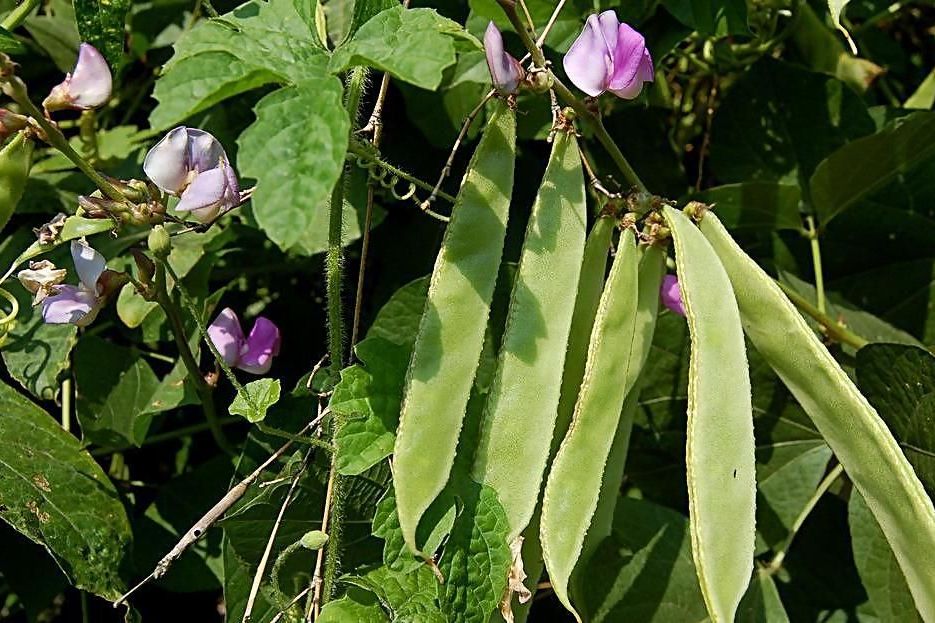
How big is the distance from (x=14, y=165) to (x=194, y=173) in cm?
A: 17

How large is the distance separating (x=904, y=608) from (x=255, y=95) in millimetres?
1131

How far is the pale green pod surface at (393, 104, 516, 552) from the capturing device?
927 mm

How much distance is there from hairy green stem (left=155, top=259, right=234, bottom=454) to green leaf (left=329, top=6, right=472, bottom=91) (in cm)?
31

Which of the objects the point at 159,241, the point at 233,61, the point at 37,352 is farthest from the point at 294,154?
the point at 37,352

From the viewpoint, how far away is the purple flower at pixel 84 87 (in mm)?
962

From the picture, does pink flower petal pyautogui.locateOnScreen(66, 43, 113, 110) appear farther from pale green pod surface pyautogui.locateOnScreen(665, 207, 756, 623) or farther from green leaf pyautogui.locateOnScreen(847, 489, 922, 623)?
green leaf pyautogui.locateOnScreen(847, 489, 922, 623)

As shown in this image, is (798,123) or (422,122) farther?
(798,123)

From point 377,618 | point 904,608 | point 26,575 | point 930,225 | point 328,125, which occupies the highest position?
point 328,125

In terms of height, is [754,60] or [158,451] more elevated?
[754,60]

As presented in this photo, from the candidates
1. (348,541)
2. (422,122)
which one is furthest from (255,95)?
(348,541)

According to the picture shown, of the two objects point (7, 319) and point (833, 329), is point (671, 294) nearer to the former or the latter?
point (833, 329)

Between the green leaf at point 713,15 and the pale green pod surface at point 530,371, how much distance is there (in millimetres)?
433

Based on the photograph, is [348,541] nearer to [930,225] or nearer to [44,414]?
[44,414]

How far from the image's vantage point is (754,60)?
1604 mm
